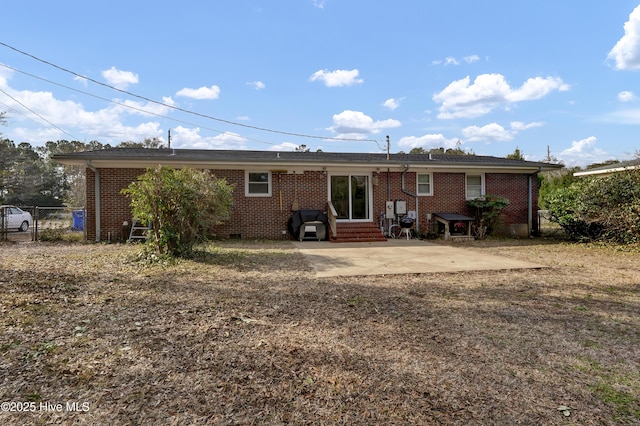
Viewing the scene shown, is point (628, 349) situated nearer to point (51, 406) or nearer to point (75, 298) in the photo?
point (51, 406)

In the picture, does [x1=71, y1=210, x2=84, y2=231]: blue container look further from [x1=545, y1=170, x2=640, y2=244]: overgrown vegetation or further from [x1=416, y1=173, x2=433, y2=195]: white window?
[x1=545, y1=170, x2=640, y2=244]: overgrown vegetation

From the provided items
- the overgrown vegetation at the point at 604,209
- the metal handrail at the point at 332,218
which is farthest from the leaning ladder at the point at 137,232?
the overgrown vegetation at the point at 604,209

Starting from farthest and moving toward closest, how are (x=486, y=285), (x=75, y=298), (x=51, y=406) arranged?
(x=486, y=285) → (x=75, y=298) → (x=51, y=406)

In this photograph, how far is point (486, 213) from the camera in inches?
520

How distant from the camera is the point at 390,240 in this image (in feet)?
40.5

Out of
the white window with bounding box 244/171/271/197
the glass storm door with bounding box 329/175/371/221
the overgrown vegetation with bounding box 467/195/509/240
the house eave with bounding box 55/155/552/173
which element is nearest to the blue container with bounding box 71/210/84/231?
the house eave with bounding box 55/155/552/173

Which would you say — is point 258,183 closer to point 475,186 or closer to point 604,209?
point 475,186

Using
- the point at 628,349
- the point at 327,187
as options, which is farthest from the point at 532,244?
the point at 628,349

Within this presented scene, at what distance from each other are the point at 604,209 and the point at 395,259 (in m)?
7.27

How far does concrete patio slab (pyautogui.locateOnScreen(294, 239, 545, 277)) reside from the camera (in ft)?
23.0

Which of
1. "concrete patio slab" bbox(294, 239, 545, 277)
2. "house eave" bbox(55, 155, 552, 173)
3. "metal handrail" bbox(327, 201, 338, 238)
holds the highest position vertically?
"house eave" bbox(55, 155, 552, 173)

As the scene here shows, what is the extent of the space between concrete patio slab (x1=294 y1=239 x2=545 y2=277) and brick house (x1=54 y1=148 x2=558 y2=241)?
2379 mm

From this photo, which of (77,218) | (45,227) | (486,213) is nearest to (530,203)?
(486,213)

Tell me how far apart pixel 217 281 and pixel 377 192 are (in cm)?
859
